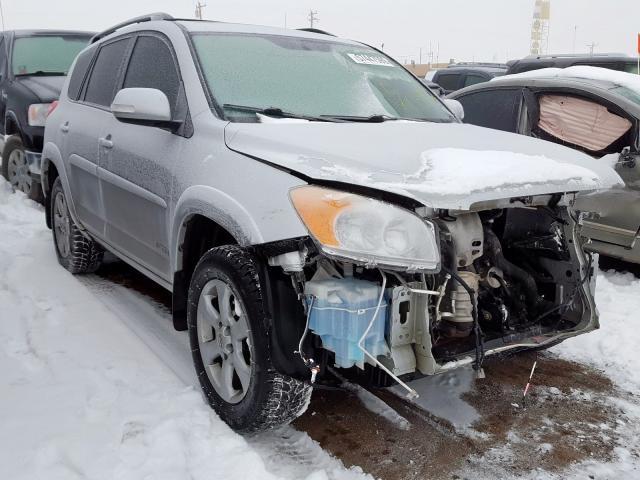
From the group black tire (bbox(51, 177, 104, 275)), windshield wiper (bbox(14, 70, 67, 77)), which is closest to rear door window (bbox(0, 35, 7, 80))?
windshield wiper (bbox(14, 70, 67, 77))

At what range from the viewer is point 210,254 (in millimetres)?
2750

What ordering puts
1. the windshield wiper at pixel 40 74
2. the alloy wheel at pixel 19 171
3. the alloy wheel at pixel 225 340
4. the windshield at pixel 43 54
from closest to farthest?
the alloy wheel at pixel 225 340 < the alloy wheel at pixel 19 171 < the windshield wiper at pixel 40 74 < the windshield at pixel 43 54

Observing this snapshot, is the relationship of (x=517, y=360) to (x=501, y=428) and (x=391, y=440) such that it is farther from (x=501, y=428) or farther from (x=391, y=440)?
(x=391, y=440)

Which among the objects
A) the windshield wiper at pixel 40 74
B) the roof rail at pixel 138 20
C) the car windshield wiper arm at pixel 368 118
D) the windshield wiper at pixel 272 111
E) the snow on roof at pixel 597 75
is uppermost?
the roof rail at pixel 138 20

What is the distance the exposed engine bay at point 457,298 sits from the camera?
2.33 m

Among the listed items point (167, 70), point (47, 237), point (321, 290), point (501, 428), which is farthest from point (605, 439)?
point (47, 237)

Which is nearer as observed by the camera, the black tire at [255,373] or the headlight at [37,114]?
the black tire at [255,373]

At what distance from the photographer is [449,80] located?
11.3 meters

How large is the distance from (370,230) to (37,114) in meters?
6.05

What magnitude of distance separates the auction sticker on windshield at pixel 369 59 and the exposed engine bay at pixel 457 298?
1318mm

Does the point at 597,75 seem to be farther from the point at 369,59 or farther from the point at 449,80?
the point at 449,80

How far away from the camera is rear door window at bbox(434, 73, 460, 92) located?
11156mm

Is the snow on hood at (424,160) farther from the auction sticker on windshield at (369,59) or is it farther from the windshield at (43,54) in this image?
the windshield at (43,54)

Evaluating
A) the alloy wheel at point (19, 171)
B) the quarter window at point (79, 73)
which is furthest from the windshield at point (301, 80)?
the alloy wheel at point (19, 171)
